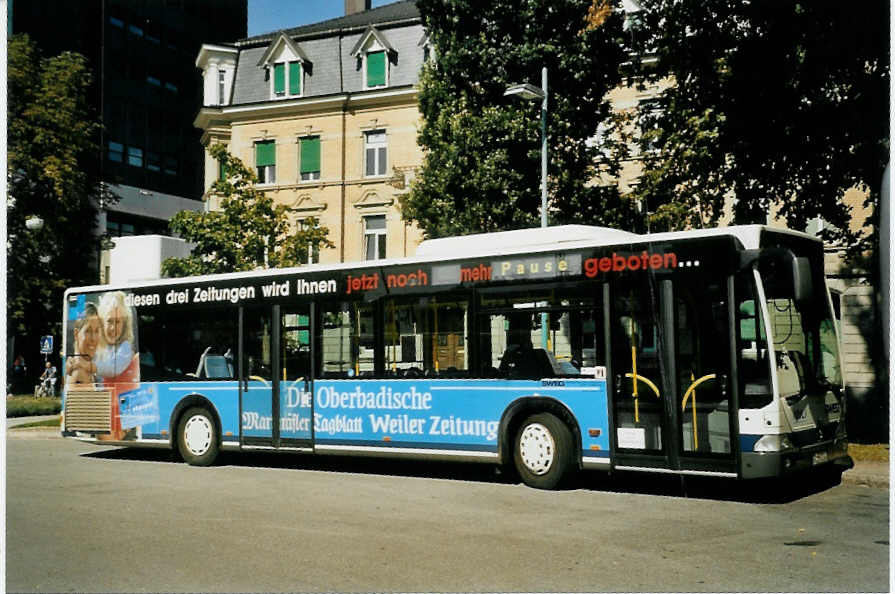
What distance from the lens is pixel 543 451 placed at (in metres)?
11.5

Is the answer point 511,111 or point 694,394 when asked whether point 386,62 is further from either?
point 694,394

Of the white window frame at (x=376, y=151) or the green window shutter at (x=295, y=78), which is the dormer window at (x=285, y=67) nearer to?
the green window shutter at (x=295, y=78)

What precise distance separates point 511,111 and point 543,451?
1346 cm

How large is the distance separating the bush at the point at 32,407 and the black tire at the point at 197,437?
16696mm

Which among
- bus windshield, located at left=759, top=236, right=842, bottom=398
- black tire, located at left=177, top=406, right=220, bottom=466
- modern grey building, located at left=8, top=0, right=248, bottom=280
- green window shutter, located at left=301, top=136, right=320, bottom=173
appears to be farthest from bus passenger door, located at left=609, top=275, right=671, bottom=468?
modern grey building, located at left=8, top=0, right=248, bottom=280

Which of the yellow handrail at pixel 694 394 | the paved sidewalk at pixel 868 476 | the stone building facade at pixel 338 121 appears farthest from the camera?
the stone building facade at pixel 338 121

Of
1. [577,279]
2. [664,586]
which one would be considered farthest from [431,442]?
[664,586]

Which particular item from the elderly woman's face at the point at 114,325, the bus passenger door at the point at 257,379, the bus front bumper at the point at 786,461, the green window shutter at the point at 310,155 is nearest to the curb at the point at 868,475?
the bus front bumper at the point at 786,461

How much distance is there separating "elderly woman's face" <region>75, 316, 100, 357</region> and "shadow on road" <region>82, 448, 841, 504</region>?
5.83 ft

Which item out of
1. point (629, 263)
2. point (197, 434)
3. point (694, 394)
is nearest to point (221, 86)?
point (197, 434)

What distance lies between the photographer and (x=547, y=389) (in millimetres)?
11469

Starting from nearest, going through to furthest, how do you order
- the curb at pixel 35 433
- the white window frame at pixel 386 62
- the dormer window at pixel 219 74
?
the curb at pixel 35 433, the white window frame at pixel 386 62, the dormer window at pixel 219 74

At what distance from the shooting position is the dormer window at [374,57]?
36031 millimetres

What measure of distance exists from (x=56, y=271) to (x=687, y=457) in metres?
28.2
